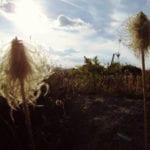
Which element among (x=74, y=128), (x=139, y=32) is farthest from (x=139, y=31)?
(x=74, y=128)

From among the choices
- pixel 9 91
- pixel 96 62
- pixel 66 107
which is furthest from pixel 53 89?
pixel 96 62

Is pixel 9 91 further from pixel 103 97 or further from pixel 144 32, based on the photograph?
pixel 103 97

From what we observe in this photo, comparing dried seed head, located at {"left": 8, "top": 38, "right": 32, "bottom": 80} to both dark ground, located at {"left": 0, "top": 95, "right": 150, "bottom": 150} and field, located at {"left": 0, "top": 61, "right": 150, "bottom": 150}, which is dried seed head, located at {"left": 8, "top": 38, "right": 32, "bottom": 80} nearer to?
field, located at {"left": 0, "top": 61, "right": 150, "bottom": 150}

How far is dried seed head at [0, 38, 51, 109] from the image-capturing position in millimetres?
4305

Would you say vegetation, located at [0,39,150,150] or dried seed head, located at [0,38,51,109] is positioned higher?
dried seed head, located at [0,38,51,109]

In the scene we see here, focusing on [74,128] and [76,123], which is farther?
[76,123]

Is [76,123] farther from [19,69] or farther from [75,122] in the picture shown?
[19,69]

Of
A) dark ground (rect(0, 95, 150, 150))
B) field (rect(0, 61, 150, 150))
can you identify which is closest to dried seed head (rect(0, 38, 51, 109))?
field (rect(0, 61, 150, 150))

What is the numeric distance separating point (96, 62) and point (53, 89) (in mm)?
5568

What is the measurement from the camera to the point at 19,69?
4.36 metres

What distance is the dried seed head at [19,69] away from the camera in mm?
4305

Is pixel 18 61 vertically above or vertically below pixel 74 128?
above

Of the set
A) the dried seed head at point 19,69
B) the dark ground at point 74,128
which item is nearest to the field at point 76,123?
the dark ground at point 74,128

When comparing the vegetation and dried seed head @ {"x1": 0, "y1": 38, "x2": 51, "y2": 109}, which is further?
the vegetation
